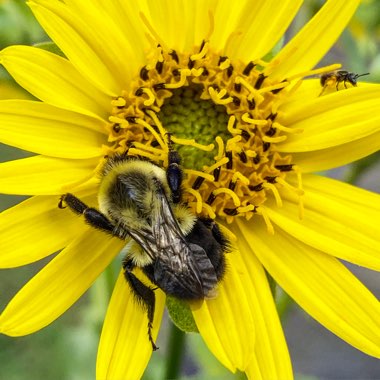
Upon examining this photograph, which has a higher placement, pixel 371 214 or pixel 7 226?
pixel 371 214

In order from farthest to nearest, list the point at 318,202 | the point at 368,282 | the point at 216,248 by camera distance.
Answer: the point at 368,282, the point at 318,202, the point at 216,248

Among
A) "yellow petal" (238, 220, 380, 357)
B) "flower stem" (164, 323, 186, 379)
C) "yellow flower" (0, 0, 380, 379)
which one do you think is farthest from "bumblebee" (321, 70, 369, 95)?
"flower stem" (164, 323, 186, 379)

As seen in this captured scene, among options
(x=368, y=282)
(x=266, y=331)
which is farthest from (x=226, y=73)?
(x=368, y=282)

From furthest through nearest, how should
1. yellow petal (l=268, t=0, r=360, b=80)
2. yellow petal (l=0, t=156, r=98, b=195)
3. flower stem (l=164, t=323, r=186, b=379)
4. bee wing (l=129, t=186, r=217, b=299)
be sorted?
flower stem (l=164, t=323, r=186, b=379)
yellow petal (l=268, t=0, r=360, b=80)
yellow petal (l=0, t=156, r=98, b=195)
bee wing (l=129, t=186, r=217, b=299)

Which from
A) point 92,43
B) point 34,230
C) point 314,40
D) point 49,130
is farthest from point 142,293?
point 314,40

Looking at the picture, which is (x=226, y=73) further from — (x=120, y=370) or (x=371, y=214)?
(x=120, y=370)

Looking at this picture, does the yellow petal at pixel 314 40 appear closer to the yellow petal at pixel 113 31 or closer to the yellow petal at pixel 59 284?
the yellow petal at pixel 113 31

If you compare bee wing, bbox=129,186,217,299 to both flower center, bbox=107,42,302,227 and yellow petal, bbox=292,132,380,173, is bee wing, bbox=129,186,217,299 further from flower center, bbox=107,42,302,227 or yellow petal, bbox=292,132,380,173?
yellow petal, bbox=292,132,380,173

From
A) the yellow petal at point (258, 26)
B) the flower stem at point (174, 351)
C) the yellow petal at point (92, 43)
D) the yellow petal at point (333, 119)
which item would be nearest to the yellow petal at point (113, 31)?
the yellow petal at point (92, 43)
